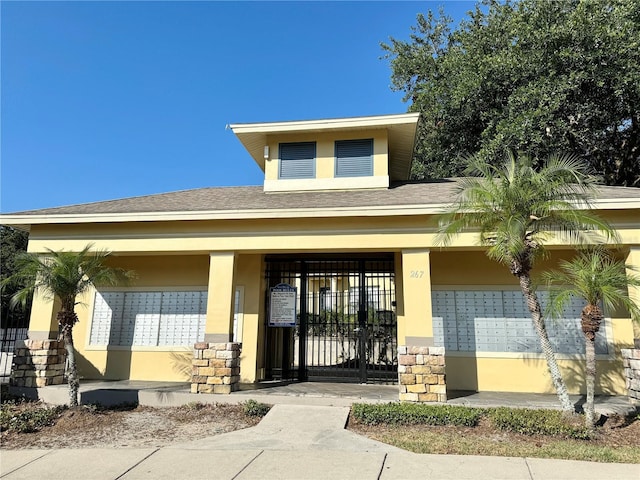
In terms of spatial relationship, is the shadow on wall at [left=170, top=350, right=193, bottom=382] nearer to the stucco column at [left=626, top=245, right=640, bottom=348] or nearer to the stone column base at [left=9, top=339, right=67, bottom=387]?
the stone column base at [left=9, top=339, right=67, bottom=387]

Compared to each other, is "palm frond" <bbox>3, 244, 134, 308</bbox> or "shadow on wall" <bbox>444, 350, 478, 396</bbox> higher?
"palm frond" <bbox>3, 244, 134, 308</bbox>

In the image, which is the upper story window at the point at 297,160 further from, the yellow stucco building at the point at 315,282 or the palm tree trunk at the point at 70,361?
the palm tree trunk at the point at 70,361

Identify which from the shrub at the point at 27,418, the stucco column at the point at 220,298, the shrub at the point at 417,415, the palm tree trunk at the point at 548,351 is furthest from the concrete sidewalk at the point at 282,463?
the stucco column at the point at 220,298

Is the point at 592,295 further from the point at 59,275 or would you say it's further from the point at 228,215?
the point at 59,275

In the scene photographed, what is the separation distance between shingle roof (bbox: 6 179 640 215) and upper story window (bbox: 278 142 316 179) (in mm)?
677

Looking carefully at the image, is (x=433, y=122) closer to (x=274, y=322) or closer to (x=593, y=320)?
(x=274, y=322)

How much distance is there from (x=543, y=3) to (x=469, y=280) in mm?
10982

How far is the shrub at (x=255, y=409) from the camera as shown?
7.23 metres

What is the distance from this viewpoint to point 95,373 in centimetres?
1023

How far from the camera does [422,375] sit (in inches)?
300

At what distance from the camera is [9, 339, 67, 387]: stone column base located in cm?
866

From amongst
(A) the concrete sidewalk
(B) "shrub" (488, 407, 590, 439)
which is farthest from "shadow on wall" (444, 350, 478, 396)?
(A) the concrete sidewalk

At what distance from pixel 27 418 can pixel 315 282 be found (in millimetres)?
6211

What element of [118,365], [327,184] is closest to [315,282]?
[327,184]
